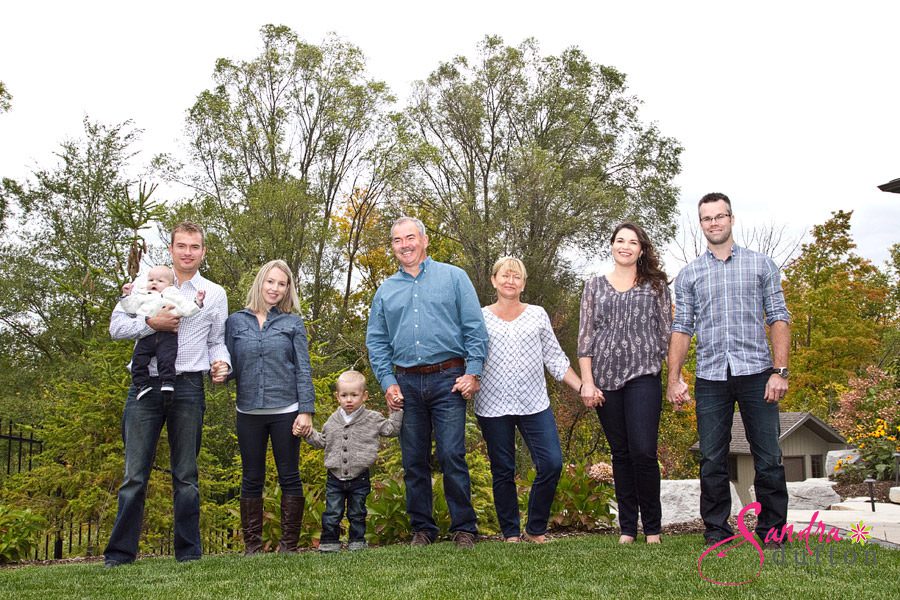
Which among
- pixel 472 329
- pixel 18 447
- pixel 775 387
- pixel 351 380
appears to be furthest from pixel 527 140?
pixel 775 387

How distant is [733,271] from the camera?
4.56 metres

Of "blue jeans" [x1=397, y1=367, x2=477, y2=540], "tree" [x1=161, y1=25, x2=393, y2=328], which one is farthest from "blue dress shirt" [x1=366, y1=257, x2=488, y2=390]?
"tree" [x1=161, y1=25, x2=393, y2=328]

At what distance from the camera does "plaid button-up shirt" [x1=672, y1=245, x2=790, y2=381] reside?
4438 millimetres

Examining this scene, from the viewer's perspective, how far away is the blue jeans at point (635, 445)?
462cm

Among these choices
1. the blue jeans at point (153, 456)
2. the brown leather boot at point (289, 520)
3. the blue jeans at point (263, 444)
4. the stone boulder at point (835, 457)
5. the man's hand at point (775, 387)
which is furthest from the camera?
the stone boulder at point (835, 457)

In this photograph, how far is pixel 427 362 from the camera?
15.5 feet

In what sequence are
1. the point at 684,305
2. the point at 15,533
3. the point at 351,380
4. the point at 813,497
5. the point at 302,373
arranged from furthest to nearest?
the point at 813,497 → the point at 15,533 → the point at 351,380 → the point at 302,373 → the point at 684,305

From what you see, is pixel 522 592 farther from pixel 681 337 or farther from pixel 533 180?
pixel 533 180

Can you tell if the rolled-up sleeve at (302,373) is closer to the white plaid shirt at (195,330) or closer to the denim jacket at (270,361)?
the denim jacket at (270,361)

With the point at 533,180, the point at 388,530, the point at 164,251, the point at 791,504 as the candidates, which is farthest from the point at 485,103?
the point at 388,530

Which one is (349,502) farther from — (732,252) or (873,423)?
(873,423)

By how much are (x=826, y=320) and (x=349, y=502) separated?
2280 centimetres

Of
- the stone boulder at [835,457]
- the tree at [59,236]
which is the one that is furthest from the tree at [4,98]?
the stone boulder at [835,457]

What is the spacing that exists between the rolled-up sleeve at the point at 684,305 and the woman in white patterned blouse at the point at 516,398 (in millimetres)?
692
